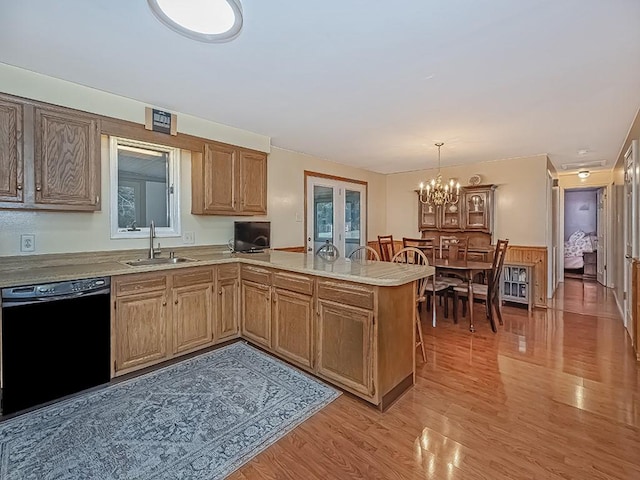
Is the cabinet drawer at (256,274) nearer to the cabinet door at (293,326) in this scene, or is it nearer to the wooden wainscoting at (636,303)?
the cabinet door at (293,326)

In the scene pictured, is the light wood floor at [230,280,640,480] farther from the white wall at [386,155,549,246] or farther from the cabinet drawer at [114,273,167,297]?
the white wall at [386,155,549,246]

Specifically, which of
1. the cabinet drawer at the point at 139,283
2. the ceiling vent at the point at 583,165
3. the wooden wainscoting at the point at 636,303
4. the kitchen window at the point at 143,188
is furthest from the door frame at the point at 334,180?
the wooden wainscoting at the point at 636,303

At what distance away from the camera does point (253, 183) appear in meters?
3.88

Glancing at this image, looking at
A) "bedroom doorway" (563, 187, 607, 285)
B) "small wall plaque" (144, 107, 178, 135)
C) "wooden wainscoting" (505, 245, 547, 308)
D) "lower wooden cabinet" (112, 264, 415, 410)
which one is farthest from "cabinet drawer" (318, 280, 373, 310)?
"bedroom doorway" (563, 187, 607, 285)

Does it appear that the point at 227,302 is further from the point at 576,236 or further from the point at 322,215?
the point at 576,236

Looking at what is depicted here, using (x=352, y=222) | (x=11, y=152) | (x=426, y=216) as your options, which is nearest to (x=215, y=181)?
(x=11, y=152)

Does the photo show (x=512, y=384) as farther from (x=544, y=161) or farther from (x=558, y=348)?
(x=544, y=161)

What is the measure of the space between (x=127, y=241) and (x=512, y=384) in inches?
142

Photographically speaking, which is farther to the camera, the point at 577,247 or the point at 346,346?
the point at 577,247

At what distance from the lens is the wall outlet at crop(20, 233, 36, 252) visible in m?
2.52

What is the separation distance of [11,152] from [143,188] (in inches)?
42.6

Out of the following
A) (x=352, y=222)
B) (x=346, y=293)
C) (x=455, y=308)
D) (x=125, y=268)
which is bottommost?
(x=455, y=308)

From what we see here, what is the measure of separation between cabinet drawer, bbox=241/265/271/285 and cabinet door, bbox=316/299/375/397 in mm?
728

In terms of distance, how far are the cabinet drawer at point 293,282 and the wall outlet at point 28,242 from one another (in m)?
1.94
